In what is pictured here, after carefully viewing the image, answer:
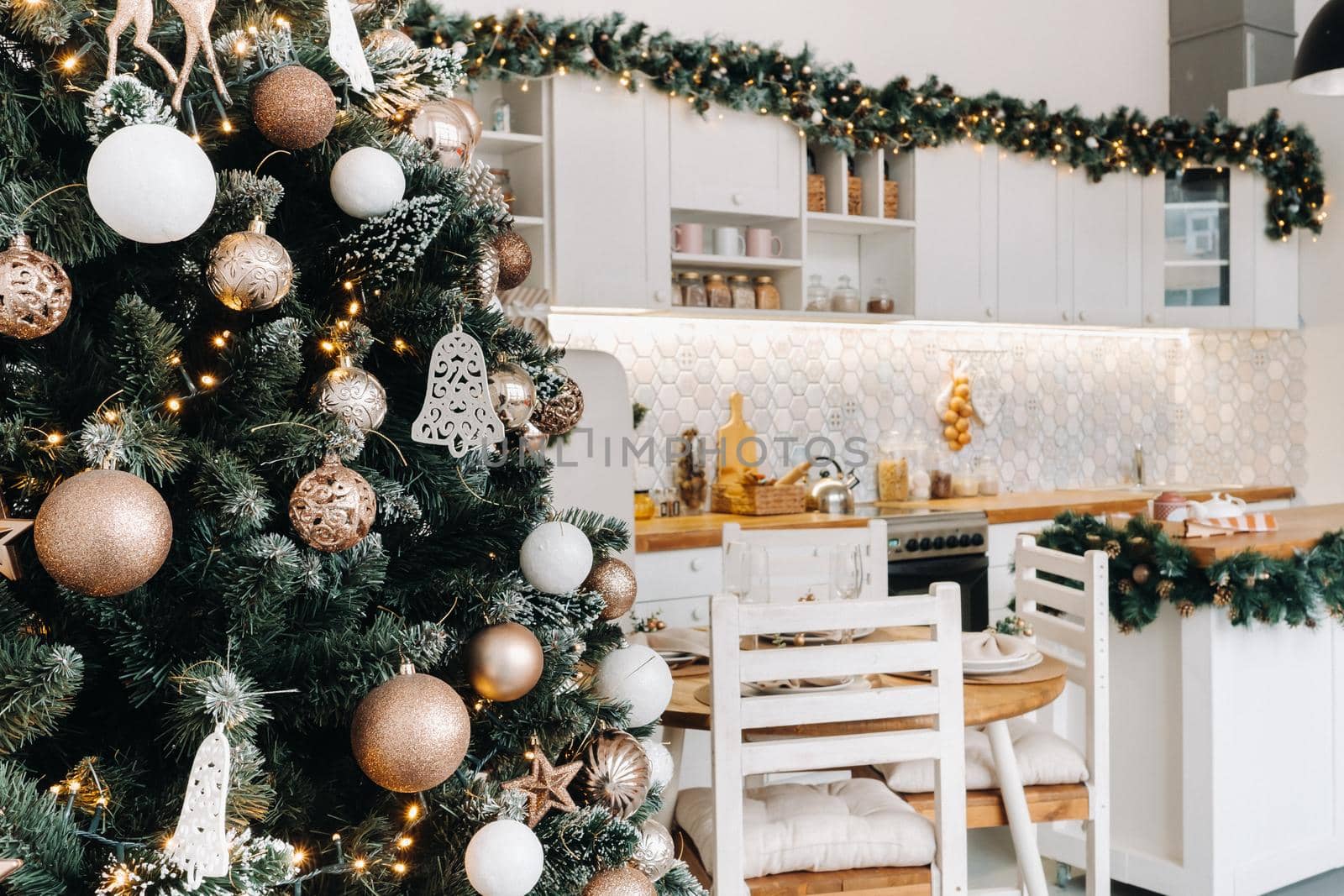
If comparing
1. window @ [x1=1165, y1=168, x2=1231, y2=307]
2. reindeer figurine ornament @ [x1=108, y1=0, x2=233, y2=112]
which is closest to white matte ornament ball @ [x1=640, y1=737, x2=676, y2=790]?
reindeer figurine ornament @ [x1=108, y1=0, x2=233, y2=112]

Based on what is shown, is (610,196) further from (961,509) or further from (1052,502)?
(1052,502)

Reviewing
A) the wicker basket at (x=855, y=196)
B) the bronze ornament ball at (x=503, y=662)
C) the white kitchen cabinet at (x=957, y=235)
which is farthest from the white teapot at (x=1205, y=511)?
the bronze ornament ball at (x=503, y=662)

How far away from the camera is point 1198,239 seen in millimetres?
4672

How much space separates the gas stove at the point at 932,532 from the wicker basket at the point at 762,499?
25 centimetres

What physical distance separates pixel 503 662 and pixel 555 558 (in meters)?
0.09

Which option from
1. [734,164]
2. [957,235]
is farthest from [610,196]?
[957,235]

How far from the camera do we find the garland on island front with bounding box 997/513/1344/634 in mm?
2539

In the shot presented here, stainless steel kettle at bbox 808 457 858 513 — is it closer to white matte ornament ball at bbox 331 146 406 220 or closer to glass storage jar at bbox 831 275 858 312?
glass storage jar at bbox 831 275 858 312

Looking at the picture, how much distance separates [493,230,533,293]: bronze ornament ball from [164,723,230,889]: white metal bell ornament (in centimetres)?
51

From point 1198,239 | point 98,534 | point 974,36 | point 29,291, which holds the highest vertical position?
point 974,36

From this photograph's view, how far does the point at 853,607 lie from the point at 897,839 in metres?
0.44

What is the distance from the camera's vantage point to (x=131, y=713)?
755mm

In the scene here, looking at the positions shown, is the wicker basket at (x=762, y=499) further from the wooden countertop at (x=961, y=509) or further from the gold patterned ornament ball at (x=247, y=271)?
the gold patterned ornament ball at (x=247, y=271)

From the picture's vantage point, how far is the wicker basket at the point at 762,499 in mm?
3691
